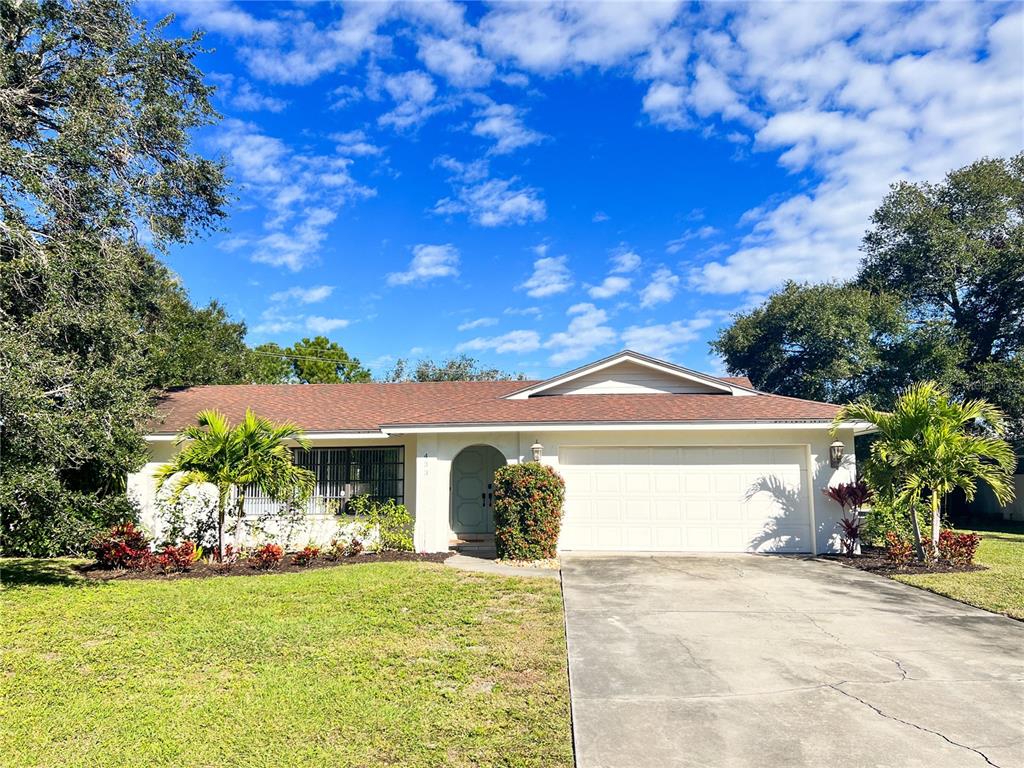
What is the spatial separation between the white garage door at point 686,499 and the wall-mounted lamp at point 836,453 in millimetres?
553

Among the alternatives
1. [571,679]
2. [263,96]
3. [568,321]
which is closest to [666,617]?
[571,679]

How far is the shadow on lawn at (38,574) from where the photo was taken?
9703 mm

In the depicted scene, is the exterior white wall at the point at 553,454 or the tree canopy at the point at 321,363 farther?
the tree canopy at the point at 321,363

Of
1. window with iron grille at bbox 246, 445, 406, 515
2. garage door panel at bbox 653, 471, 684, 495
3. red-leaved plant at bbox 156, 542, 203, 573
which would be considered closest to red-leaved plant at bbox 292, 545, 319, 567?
red-leaved plant at bbox 156, 542, 203, 573

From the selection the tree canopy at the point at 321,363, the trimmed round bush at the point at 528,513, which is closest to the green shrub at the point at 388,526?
the trimmed round bush at the point at 528,513

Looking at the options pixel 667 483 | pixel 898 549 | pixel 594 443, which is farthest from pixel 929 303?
pixel 594 443

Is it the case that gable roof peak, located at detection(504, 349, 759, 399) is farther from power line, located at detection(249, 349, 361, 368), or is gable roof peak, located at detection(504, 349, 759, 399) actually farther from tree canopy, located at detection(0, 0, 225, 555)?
power line, located at detection(249, 349, 361, 368)

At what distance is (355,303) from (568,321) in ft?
35.8

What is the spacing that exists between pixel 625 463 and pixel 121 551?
9822 mm

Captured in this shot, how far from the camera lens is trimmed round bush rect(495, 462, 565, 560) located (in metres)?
11.3

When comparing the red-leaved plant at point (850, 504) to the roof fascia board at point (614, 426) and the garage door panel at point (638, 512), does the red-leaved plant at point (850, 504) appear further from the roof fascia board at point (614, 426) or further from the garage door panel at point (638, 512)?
the garage door panel at point (638, 512)

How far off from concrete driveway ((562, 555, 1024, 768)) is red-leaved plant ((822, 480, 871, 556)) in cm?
324

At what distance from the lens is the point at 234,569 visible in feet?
35.6

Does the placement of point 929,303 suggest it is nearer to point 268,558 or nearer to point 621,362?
point 621,362
